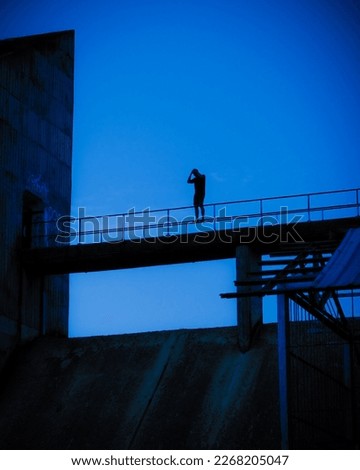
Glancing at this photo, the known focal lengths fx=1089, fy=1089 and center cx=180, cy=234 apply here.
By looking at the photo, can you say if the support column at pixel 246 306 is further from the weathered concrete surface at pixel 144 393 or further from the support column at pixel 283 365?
the support column at pixel 283 365

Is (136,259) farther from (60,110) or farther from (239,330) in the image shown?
(60,110)

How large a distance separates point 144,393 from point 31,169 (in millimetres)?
10259

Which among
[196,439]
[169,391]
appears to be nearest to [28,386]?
[169,391]

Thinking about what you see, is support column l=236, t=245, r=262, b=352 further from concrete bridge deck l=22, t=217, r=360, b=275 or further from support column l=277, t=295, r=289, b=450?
support column l=277, t=295, r=289, b=450

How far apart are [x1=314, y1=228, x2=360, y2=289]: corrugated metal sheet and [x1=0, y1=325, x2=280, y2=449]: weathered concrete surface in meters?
6.56

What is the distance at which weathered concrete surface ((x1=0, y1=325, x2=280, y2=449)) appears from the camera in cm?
3241

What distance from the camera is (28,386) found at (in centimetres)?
3756

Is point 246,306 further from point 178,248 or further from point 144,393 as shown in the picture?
point 144,393

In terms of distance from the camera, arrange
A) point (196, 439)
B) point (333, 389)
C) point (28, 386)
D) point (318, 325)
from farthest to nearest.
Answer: point (28, 386)
point (318, 325)
point (196, 439)
point (333, 389)

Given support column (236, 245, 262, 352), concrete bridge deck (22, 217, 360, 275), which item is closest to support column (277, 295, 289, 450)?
concrete bridge deck (22, 217, 360, 275)

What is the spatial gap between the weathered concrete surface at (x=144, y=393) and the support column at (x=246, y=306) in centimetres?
35

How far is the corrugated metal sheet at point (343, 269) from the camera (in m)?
24.6

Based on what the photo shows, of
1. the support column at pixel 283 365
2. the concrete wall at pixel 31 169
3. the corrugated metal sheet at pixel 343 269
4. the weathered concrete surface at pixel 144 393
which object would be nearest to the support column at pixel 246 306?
the weathered concrete surface at pixel 144 393
